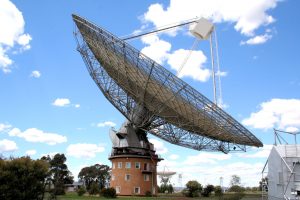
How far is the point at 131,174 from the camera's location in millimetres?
58094

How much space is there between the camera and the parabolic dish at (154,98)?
118ft

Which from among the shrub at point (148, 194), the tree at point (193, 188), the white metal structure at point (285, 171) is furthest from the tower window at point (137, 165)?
the white metal structure at point (285, 171)

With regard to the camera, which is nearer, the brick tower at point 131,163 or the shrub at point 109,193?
the shrub at point 109,193

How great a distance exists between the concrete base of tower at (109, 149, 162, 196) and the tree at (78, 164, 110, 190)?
60.4m

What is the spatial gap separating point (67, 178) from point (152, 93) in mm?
69107

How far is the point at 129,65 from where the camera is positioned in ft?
123

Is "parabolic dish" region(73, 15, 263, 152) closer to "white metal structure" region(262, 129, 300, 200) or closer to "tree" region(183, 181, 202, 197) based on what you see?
"white metal structure" region(262, 129, 300, 200)

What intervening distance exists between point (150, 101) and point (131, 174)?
18759 mm

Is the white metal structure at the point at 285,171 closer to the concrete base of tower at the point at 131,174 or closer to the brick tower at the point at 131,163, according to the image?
the brick tower at the point at 131,163

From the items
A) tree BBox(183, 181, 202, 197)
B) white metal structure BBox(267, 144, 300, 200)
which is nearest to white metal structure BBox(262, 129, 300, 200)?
white metal structure BBox(267, 144, 300, 200)

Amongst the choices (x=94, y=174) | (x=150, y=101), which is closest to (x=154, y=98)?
(x=150, y=101)

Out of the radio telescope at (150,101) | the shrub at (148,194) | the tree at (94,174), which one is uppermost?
the radio telescope at (150,101)

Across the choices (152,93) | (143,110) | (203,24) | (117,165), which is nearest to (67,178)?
(117,165)

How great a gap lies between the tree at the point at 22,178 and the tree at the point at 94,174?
304ft
